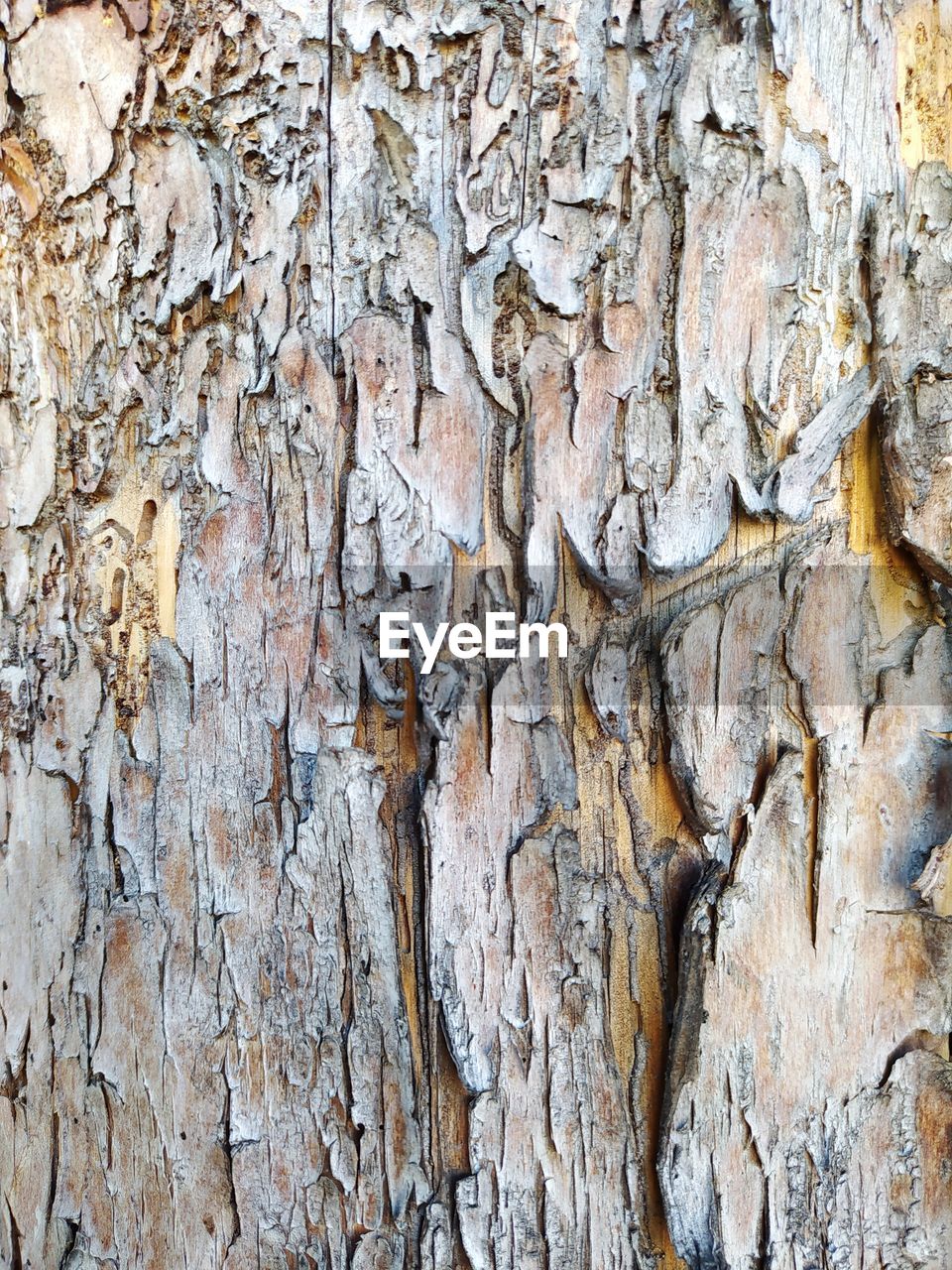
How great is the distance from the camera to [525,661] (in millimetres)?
854

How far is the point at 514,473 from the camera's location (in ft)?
2.81

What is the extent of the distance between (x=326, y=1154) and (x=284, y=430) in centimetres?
66

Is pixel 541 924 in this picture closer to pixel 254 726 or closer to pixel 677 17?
pixel 254 726

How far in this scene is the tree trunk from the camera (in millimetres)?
845

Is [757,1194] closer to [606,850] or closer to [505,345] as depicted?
[606,850]

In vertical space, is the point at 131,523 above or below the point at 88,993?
above

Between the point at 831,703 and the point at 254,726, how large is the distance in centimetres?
53

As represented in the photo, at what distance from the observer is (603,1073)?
0.84 meters

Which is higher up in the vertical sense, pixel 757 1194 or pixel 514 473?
pixel 514 473

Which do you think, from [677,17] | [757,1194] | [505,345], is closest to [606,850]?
[757,1194]

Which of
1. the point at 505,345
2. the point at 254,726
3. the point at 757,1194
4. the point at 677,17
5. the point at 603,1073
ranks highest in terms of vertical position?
the point at 677,17

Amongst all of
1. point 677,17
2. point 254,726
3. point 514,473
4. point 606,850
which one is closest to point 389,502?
point 514,473

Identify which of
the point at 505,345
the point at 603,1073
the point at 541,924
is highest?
the point at 505,345

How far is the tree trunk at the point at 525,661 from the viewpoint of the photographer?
2.77 feet
